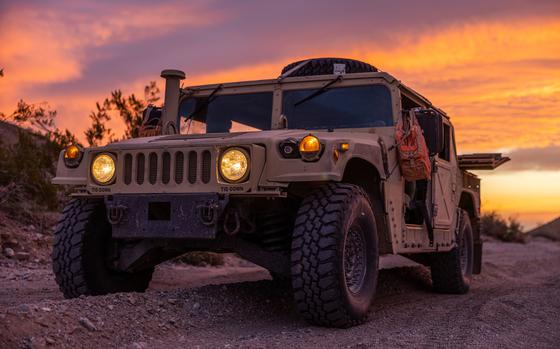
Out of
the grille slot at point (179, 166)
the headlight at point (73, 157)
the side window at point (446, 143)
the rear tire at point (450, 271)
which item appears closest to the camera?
the grille slot at point (179, 166)

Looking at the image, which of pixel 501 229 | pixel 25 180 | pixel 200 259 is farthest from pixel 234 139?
pixel 501 229

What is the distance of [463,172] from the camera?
9.15 meters

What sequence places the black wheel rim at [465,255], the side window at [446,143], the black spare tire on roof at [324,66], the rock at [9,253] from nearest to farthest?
the black spare tire on roof at [324,66]
the side window at [446,143]
the black wheel rim at [465,255]
the rock at [9,253]

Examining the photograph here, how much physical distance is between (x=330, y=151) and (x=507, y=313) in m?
2.39

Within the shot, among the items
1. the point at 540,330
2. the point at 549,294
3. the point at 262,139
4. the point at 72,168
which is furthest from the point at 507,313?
the point at 72,168

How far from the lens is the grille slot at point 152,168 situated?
5.48 m

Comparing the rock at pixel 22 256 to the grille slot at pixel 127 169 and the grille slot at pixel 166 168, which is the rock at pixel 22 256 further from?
the grille slot at pixel 166 168

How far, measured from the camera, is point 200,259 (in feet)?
36.8

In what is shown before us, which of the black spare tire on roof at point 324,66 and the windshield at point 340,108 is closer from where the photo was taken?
the windshield at point 340,108

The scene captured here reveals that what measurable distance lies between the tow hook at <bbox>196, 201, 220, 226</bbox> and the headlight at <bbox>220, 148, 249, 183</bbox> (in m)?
0.21

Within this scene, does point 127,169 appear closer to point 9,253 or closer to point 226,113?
point 226,113

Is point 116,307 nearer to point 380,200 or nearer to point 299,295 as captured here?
point 299,295

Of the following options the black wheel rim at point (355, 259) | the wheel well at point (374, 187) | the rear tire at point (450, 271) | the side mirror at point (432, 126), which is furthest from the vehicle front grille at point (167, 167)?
the rear tire at point (450, 271)

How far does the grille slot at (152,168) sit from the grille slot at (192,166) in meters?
0.31
